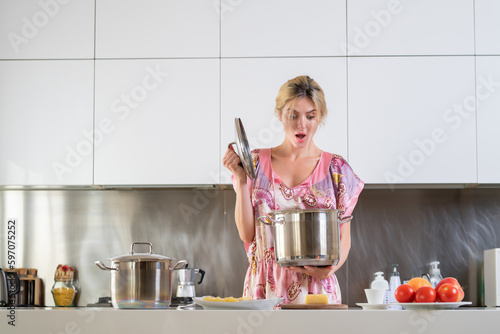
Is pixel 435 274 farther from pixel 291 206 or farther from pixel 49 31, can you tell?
pixel 49 31

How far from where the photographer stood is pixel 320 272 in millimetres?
1796

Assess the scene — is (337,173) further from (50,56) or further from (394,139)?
(50,56)

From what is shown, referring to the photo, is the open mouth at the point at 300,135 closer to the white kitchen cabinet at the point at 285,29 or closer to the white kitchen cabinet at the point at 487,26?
the white kitchen cabinet at the point at 285,29

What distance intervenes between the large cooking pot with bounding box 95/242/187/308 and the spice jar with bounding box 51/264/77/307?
1918mm

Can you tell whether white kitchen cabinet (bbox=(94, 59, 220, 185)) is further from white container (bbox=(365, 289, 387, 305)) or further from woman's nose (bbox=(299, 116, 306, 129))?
white container (bbox=(365, 289, 387, 305))

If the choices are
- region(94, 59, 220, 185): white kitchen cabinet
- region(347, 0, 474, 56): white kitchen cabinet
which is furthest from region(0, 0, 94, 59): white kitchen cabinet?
region(347, 0, 474, 56): white kitchen cabinet

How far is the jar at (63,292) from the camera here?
3.11 metres

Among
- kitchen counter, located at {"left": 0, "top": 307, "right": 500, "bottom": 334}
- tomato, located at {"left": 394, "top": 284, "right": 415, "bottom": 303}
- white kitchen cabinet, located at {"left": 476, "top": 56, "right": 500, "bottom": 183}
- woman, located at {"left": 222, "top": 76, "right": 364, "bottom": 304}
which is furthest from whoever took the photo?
white kitchen cabinet, located at {"left": 476, "top": 56, "right": 500, "bottom": 183}

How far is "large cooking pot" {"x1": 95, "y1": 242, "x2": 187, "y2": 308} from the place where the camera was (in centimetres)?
129

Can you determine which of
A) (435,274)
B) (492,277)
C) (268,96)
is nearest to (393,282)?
(435,274)

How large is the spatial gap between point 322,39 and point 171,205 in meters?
1.06

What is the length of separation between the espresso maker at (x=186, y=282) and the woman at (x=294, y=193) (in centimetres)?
93

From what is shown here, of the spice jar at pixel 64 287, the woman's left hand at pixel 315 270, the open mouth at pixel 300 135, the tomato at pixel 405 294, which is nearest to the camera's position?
the tomato at pixel 405 294

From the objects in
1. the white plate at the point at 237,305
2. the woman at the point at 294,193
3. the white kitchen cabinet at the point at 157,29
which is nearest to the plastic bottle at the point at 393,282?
the woman at the point at 294,193
